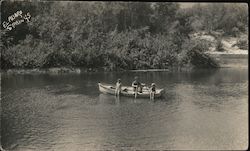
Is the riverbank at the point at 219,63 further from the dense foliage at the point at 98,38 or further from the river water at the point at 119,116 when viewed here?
the river water at the point at 119,116

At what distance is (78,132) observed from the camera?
64.3ft

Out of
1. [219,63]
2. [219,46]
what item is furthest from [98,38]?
[219,46]

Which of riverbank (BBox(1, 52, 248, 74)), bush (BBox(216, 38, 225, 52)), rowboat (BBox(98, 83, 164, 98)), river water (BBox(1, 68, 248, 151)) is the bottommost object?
river water (BBox(1, 68, 248, 151))

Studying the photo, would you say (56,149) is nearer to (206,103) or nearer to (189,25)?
(206,103)

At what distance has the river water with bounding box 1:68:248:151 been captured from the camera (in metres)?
18.5

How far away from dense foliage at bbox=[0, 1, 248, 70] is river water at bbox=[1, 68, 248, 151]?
13.0 ft

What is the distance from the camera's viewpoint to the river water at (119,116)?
60.5ft

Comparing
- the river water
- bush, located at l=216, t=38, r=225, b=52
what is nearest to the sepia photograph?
the river water

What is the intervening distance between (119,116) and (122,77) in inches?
492

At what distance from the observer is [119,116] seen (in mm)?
22562

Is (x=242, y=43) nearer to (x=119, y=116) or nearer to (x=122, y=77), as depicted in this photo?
(x=122, y=77)

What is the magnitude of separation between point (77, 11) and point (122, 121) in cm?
2524

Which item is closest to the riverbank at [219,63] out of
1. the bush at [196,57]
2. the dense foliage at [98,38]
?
the dense foliage at [98,38]

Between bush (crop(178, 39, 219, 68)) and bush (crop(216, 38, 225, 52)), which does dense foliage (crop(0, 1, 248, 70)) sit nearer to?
bush (crop(178, 39, 219, 68))
